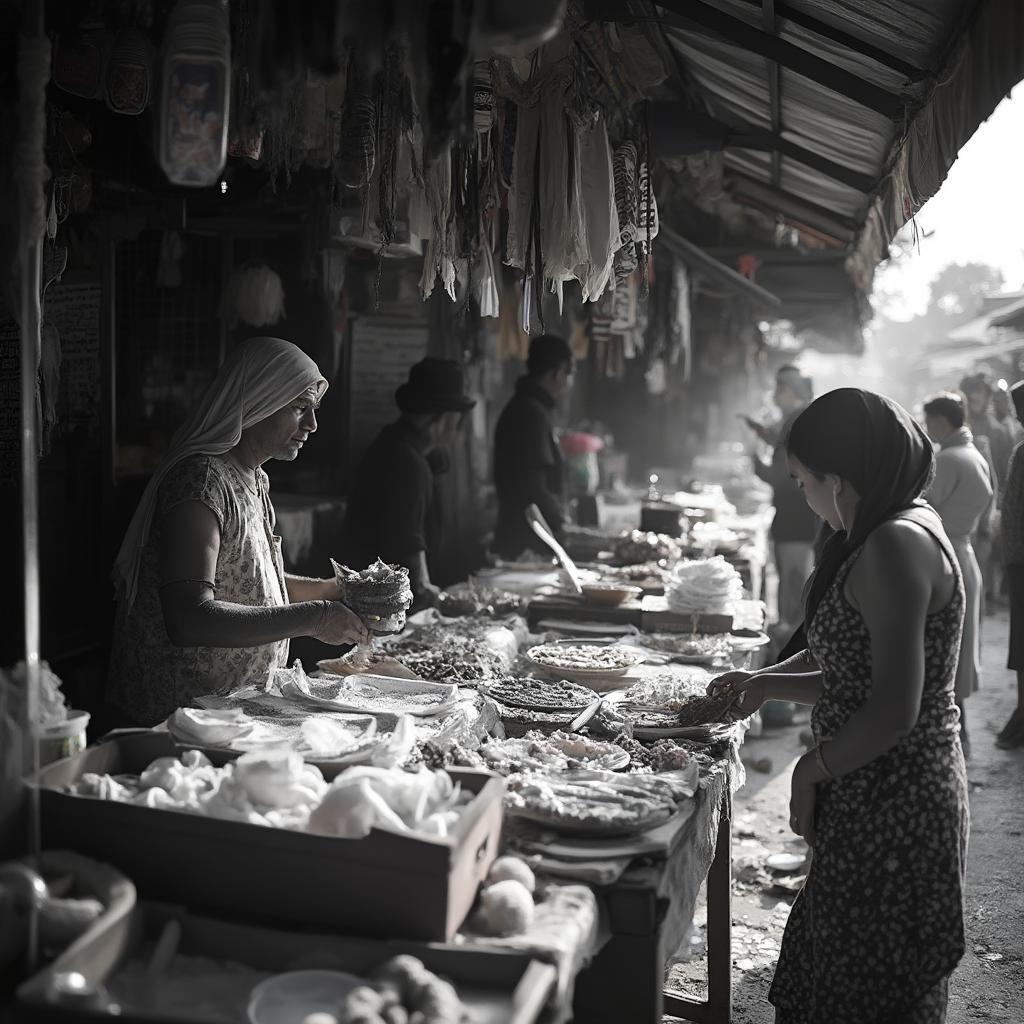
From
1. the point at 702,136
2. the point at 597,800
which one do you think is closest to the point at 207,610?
the point at 597,800

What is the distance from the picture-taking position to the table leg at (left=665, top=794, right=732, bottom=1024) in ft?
12.0

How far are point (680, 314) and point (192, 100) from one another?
8.64 metres

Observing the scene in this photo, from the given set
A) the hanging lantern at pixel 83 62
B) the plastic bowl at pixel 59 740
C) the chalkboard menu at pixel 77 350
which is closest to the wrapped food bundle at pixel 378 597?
the plastic bowl at pixel 59 740

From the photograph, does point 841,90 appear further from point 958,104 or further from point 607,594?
point 607,594

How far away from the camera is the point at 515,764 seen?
2.81 m

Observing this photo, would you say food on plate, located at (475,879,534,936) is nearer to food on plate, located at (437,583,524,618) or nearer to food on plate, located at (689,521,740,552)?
food on plate, located at (437,583,524,618)

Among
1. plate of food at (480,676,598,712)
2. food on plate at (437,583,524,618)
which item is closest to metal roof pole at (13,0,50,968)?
plate of food at (480,676,598,712)

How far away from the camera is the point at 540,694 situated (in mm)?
3488

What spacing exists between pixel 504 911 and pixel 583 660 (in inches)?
83.0

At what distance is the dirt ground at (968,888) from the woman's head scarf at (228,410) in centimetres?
259

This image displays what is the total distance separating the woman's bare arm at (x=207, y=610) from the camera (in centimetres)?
312

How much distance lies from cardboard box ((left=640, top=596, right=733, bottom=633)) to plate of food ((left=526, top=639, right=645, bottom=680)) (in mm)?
558

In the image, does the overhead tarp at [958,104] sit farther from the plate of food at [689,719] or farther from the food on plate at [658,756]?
the food on plate at [658,756]

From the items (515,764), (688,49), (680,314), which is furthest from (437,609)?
(680,314)
